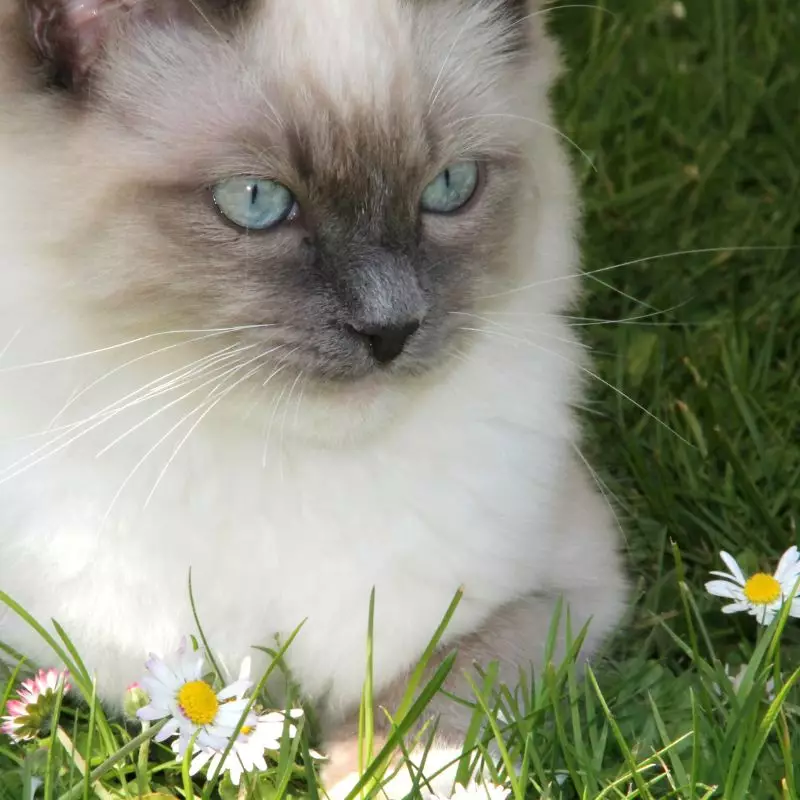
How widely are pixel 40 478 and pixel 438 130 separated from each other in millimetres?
699

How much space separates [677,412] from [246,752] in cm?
128

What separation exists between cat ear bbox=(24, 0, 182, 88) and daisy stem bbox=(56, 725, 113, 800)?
839 millimetres

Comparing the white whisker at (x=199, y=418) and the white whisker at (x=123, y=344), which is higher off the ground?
the white whisker at (x=123, y=344)

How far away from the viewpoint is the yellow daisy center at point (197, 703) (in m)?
1.47

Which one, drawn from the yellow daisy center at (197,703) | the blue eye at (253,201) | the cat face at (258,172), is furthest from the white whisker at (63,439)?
the yellow daisy center at (197,703)

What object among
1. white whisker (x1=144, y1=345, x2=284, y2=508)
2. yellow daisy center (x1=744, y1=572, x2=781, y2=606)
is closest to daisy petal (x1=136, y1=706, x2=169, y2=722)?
white whisker (x1=144, y1=345, x2=284, y2=508)

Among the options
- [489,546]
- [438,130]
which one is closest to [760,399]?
[489,546]

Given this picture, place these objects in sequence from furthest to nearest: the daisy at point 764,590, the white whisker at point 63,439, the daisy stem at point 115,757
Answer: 1. the daisy at point 764,590
2. the white whisker at point 63,439
3. the daisy stem at point 115,757

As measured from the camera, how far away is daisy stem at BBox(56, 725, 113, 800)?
1511mm

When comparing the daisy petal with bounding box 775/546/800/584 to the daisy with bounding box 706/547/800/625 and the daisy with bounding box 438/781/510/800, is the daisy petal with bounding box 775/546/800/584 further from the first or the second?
the daisy with bounding box 438/781/510/800

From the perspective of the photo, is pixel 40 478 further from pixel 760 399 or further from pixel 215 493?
pixel 760 399

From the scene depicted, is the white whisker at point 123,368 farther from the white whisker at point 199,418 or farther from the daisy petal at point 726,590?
the daisy petal at point 726,590

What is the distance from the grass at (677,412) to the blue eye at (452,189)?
1.55 feet

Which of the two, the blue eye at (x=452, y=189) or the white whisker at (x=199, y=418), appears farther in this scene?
the blue eye at (x=452, y=189)
